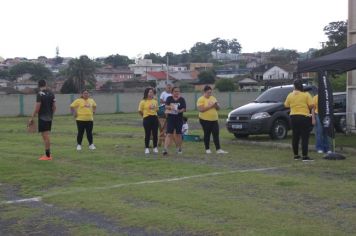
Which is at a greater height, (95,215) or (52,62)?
(52,62)

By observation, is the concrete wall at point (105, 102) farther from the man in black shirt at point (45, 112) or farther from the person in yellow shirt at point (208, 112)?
the person in yellow shirt at point (208, 112)

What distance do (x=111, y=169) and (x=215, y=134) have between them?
3.24m

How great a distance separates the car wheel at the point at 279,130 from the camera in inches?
662

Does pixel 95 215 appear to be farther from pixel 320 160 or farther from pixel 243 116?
pixel 243 116

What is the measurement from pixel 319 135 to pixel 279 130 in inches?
133

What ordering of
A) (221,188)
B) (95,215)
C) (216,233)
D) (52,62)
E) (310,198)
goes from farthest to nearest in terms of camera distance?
(52,62) → (221,188) → (310,198) → (95,215) → (216,233)

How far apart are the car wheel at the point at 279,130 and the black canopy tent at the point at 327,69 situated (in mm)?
2743

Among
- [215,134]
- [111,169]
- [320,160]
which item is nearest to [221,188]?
[111,169]

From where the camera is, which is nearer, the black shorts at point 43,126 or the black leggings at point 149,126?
the black shorts at point 43,126

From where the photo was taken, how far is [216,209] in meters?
7.50

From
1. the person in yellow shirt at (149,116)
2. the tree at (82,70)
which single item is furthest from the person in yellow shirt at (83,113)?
the tree at (82,70)

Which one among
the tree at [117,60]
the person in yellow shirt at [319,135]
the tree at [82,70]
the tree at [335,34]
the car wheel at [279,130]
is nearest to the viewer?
the person in yellow shirt at [319,135]

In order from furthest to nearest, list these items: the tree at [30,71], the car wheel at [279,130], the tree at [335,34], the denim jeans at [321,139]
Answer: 1. the tree at [30,71]
2. the tree at [335,34]
3. the car wheel at [279,130]
4. the denim jeans at [321,139]

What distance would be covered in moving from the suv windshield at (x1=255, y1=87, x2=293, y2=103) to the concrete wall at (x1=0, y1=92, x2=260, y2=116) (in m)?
28.0
